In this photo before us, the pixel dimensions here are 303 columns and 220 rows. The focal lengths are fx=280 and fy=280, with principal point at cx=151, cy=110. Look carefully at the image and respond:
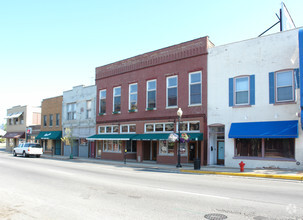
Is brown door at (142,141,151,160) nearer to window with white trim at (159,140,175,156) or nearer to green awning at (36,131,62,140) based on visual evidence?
window with white trim at (159,140,175,156)

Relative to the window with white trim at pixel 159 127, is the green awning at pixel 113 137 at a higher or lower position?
lower

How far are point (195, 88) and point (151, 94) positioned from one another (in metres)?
4.65

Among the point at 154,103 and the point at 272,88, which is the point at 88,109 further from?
the point at 272,88

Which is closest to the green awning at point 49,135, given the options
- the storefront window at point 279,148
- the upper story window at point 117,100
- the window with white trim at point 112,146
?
the window with white trim at point 112,146

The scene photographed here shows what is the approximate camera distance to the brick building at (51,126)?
121 ft

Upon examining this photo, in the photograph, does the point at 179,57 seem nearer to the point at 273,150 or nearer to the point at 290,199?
the point at 273,150

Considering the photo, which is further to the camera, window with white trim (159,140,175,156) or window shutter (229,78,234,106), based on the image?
window with white trim (159,140,175,156)

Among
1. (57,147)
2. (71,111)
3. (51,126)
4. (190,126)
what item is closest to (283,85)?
(190,126)

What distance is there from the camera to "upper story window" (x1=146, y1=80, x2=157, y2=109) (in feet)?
82.2

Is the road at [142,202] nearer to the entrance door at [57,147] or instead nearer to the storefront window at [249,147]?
the storefront window at [249,147]

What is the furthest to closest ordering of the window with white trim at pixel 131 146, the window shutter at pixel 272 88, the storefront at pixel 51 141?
the storefront at pixel 51 141 → the window with white trim at pixel 131 146 → the window shutter at pixel 272 88

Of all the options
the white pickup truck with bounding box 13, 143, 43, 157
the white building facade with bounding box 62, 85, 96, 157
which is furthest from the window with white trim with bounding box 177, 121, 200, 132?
the white pickup truck with bounding box 13, 143, 43, 157

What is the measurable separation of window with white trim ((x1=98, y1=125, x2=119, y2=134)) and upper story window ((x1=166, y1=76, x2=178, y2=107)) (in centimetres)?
702

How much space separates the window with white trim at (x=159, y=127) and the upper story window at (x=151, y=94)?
1641mm
